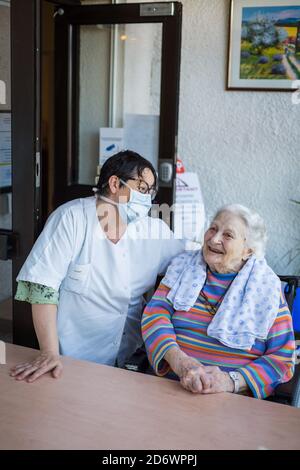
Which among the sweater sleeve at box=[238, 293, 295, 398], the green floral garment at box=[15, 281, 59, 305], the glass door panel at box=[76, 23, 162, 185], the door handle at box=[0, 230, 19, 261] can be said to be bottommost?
the sweater sleeve at box=[238, 293, 295, 398]

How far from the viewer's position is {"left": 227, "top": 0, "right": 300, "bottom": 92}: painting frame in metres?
3.23

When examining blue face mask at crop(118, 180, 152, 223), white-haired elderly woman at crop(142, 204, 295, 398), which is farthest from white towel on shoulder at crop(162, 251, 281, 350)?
blue face mask at crop(118, 180, 152, 223)

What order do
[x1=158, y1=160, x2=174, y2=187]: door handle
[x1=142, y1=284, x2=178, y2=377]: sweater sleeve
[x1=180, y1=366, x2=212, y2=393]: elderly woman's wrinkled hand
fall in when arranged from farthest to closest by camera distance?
[x1=158, y1=160, x2=174, y2=187]: door handle < [x1=142, y1=284, x2=178, y2=377]: sweater sleeve < [x1=180, y1=366, x2=212, y2=393]: elderly woman's wrinkled hand

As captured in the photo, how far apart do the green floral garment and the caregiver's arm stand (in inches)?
0.7

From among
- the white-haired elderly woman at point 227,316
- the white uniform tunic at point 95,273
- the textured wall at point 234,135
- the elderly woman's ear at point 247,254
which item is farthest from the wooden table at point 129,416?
the textured wall at point 234,135

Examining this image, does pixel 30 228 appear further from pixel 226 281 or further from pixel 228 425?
pixel 228 425

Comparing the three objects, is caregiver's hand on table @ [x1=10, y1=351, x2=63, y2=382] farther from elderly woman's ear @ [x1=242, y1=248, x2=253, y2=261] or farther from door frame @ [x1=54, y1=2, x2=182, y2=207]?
door frame @ [x1=54, y1=2, x2=182, y2=207]

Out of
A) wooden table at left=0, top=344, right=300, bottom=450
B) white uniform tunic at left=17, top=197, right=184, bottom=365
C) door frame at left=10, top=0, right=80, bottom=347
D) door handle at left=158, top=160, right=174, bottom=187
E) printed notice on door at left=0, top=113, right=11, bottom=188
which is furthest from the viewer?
door handle at left=158, top=160, right=174, bottom=187

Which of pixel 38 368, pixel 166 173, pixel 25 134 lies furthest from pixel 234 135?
pixel 38 368

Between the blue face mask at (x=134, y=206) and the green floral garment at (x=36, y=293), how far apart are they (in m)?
0.40

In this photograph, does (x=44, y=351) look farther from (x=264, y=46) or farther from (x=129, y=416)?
(x=264, y=46)

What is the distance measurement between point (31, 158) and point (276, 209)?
1.83 m

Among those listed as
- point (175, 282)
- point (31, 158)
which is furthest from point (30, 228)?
point (175, 282)
